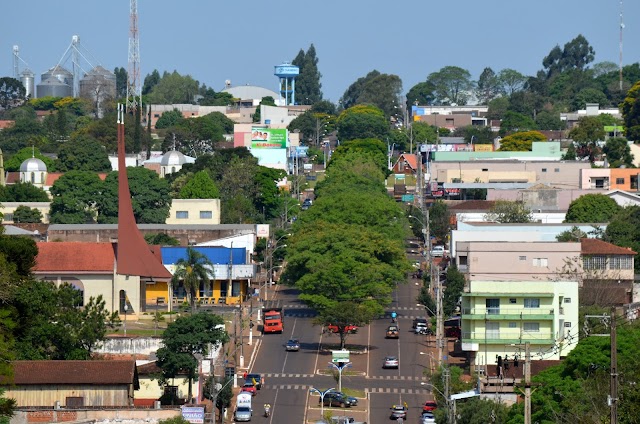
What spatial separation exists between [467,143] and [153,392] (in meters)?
119

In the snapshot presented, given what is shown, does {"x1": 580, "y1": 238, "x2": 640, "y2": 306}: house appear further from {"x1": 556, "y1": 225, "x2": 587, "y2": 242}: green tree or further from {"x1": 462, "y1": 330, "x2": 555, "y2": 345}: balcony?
{"x1": 462, "y1": 330, "x2": 555, "y2": 345}: balcony

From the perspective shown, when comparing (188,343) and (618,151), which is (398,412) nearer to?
(188,343)

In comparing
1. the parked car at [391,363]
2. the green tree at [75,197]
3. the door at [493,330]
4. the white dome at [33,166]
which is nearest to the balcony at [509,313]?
the door at [493,330]

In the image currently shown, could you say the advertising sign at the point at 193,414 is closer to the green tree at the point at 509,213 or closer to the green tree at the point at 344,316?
the green tree at the point at 344,316

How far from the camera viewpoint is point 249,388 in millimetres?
80375

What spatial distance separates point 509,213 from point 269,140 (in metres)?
44.4

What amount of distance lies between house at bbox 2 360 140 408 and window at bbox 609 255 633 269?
124ft

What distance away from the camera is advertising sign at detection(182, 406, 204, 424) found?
71.9 meters

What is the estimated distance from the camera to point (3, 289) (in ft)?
199

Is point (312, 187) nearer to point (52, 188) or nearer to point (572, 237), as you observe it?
point (52, 188)

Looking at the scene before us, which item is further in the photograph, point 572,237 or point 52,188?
point 52,188

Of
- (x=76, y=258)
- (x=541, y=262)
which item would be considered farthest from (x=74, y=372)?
(x=541, y=262)

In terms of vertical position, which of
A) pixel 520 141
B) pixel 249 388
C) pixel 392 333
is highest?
pixel 520 141

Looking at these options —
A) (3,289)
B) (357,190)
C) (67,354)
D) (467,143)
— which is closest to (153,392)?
(67,354)
